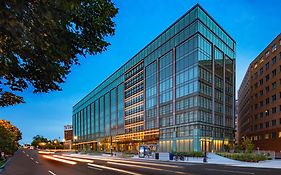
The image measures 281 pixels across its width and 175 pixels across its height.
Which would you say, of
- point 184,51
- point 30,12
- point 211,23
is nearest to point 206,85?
point 184,51

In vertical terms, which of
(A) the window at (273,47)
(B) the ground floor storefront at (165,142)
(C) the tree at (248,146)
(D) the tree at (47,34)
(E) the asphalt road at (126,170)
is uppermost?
(A) the window at (273,47)

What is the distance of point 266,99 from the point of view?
8506 cm

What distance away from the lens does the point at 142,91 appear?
305 feet

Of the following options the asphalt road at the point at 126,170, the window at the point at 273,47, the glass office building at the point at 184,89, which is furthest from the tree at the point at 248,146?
the window at the point at 273,47

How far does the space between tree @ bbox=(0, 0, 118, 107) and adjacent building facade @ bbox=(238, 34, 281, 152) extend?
76418 mm

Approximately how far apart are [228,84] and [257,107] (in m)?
18.1

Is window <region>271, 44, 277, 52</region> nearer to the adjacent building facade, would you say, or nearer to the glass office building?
the adjacent building facade

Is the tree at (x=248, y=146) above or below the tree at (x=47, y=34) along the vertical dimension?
below

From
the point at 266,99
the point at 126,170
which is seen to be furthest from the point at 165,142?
the point at 126,170

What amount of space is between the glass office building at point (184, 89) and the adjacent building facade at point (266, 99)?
32.2 ft

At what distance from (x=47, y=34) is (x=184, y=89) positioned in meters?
66.4

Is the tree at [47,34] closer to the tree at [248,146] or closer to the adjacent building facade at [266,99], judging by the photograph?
the tree at [248,146]

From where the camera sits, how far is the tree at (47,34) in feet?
16.9

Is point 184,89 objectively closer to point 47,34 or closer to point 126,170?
point 126,170
